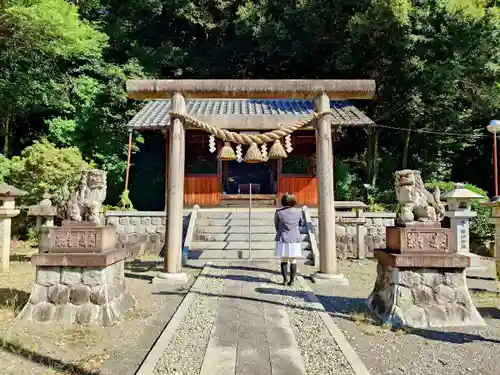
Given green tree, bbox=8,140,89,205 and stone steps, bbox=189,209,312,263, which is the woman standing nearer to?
stone steps, bbox=189,209,312,263

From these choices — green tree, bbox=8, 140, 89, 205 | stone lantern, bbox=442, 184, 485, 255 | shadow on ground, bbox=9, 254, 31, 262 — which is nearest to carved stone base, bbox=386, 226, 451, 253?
stone lantern, bbox=442, 184, 485, 255

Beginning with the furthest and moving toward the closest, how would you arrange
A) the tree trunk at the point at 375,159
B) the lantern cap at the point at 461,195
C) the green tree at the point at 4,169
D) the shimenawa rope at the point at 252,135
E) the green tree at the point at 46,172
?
the tree trunk at the point at 375,159 < the green tree at the point at 4,169 < the green tree at the point at 46,172 < the lantern cap at the point at 461,195 < the shimenawa rope at the point at 252,135

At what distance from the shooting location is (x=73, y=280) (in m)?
5.01

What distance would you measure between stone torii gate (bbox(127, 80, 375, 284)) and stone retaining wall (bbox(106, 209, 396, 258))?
429 centimetres

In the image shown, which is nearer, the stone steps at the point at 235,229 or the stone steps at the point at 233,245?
the stone steps at the point at 233,245

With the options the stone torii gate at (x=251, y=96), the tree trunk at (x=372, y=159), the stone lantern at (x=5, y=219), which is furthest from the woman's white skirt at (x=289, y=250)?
the tree trunk at (x=372, y=159)

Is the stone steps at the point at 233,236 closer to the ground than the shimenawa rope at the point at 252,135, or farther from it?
closer to the ground

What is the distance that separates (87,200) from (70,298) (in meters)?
1.39

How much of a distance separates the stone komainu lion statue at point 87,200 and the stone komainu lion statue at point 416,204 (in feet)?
14.6

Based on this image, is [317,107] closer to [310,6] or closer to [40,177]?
A: [40,177]

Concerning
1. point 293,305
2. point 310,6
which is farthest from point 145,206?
point 293,305

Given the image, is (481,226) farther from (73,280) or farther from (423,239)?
(73,280)

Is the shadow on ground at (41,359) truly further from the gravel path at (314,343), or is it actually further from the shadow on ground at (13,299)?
the gravel path at (314,343)

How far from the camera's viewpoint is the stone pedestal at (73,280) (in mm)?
4891
